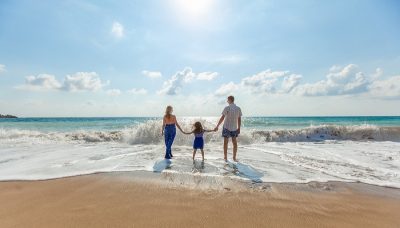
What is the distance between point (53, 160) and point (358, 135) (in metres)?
17.7

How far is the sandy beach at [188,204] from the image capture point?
10.9 feet

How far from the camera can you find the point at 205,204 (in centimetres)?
390

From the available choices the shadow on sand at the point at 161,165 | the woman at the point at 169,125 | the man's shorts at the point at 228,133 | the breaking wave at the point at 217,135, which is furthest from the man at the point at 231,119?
the breaking wave at the point at 217,135

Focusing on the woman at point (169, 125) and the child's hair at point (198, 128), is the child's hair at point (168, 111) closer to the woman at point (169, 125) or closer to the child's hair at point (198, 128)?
the woman at point (169, 125)

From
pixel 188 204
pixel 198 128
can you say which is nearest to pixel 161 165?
pixel 198 128

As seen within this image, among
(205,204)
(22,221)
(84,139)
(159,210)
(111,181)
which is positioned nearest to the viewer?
(22,221)

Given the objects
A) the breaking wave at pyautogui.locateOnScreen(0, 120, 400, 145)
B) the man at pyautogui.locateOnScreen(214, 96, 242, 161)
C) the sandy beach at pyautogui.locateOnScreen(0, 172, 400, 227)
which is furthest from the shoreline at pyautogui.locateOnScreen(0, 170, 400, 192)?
the breaking wave at pyautogui.locateOnScreen(0, 120, 400, 145)

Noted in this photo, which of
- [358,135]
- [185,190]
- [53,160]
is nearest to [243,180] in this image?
[185,190]

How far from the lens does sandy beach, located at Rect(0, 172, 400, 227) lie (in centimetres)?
333

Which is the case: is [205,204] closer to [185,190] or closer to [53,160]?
[185,190]

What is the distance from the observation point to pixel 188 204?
3908 mm

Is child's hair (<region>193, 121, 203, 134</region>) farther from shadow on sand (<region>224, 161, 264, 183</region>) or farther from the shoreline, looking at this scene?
the shoreline

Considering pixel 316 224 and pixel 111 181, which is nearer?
pixel 316 224

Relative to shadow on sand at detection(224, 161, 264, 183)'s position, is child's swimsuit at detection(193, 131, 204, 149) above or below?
above
